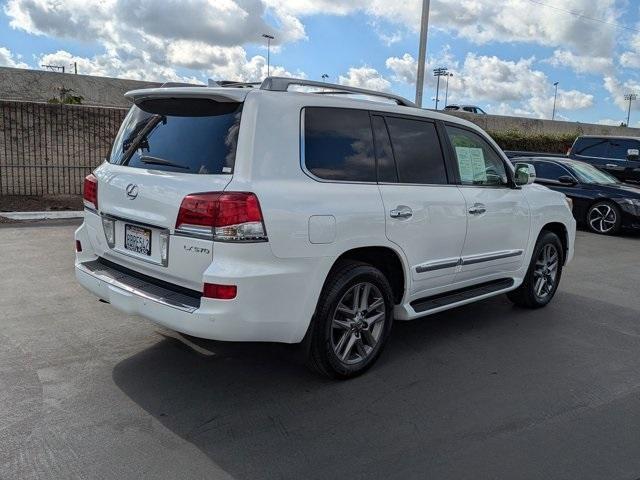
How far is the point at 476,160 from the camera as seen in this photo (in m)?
5.08

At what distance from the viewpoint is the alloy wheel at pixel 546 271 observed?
19.3 feet

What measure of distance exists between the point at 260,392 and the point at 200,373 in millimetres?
496

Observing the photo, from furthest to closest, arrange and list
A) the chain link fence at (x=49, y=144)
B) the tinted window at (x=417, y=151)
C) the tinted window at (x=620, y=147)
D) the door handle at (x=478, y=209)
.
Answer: the tinted window at (x=620, y=147), the chain link fence at (x=49, y=144), the door handle at (x=478, y=209), the tinted window at (x=417, y=151)

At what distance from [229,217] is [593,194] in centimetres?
1044

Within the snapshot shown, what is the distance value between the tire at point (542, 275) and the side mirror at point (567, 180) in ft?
21.7

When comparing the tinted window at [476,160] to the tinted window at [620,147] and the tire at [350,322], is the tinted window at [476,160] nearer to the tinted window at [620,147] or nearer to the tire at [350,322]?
the tire at [350,322]

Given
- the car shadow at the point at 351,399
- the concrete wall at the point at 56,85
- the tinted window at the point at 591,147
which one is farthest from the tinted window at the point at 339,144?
the concrete wall at the point at 56,85

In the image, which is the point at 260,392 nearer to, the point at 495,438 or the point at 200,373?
the point at 200,373

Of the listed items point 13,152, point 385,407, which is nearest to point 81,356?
point 385,407

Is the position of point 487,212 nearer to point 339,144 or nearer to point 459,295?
point 459,295

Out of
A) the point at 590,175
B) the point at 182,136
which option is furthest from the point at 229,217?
the point at 590,175

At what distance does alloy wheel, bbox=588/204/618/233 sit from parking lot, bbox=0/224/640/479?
6.62m

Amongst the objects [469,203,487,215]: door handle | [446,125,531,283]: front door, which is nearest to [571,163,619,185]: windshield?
[446,125,531,283]: front door

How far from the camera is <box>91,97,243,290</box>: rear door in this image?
11.1ft
